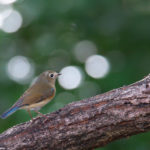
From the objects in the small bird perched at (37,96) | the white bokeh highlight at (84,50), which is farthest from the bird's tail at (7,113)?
Result: the white bokeh highlight at (84,50)

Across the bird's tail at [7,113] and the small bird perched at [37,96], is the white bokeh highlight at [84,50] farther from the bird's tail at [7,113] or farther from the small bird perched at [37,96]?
the bird's tail at [7,113]

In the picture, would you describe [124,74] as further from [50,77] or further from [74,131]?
[74,131]

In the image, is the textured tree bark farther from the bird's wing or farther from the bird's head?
the bird's head

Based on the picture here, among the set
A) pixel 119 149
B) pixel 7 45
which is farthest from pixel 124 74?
pixel 7 45

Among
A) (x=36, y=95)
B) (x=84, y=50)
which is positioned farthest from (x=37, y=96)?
(x=84, y=50)

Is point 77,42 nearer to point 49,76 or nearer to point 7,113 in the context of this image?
point 49,76

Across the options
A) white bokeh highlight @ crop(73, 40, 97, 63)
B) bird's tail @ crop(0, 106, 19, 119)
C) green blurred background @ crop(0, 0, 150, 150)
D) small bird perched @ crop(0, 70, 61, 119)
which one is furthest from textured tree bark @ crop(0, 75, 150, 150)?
white bokeh highlight @ crop(73, 40, 97, 63)
